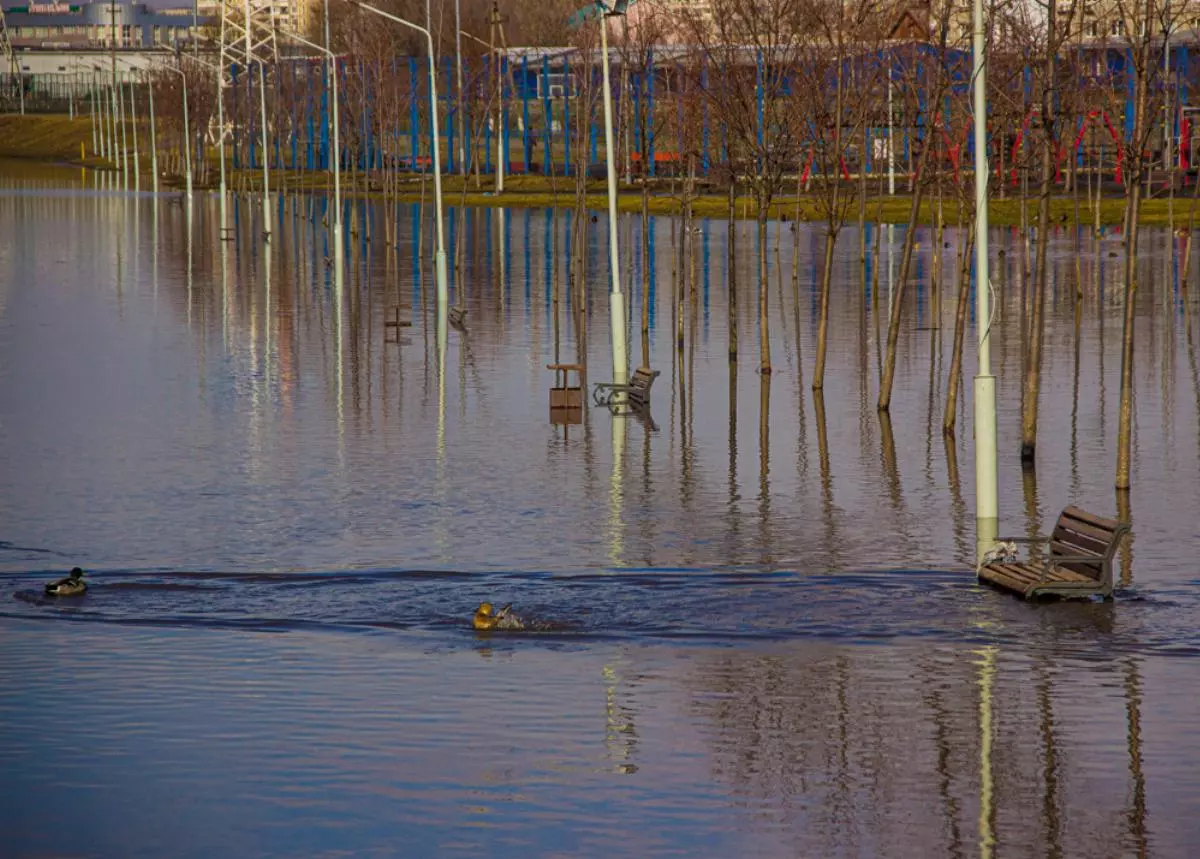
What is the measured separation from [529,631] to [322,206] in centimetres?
8658

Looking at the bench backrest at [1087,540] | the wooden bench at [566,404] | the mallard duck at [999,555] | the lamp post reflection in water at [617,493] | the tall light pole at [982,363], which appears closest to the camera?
the bench backrest at [1087,540]

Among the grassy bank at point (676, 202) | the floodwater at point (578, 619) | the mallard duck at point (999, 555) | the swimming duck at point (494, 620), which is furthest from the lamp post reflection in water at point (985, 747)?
the grassy bank at point (676, 202)

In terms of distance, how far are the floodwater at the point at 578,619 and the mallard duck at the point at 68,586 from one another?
118 millimetres

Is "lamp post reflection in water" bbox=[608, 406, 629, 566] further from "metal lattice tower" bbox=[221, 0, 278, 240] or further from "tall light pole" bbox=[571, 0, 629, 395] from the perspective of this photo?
"metal lattice tower" bbox=[221, 0, 278, 240]

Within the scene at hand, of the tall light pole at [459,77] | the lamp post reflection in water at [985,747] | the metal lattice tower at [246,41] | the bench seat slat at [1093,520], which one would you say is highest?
Result: the metal lattice tower at [246,41]

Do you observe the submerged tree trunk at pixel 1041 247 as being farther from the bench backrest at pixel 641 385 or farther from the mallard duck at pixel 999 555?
the bench backrest at pixel 641 385

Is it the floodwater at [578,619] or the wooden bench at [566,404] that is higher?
the wooden bench at [566,404]

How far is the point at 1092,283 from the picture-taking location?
4875 centimetres

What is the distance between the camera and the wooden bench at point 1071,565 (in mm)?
16406

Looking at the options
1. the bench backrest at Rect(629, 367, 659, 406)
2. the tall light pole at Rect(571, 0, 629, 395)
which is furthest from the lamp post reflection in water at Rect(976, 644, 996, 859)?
the tall light pole at Rect(571, 0, 629, 395)

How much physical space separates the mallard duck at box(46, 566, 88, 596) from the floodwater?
0.12 metres

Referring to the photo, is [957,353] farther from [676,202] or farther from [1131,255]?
[676,202]

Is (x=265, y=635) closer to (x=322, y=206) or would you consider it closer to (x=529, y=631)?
(x=529, y=631)

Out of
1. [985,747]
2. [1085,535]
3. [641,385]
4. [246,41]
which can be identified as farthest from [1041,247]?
[246,41]
